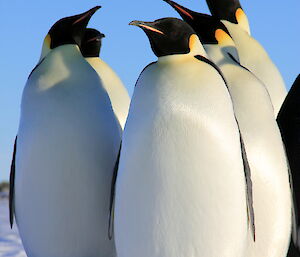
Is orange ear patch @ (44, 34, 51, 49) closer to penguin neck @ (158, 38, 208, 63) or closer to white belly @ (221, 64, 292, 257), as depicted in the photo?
penguin neck @ (158, 38, 208, 63)

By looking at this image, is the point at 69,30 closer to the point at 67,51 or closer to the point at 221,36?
the point at 67,51

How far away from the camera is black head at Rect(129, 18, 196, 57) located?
3186mm

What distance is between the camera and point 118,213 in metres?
3.13

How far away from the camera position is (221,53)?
391 centimetres

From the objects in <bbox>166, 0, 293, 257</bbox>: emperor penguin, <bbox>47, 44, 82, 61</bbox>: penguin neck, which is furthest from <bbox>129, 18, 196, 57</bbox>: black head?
<bbox>47, 44, 82, 61</bbox>: penguin neck

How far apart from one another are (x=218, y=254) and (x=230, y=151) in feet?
1.45

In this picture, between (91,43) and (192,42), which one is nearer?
(192,42)

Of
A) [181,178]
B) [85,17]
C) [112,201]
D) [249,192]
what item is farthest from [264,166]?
[85,17]

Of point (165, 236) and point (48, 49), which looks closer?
point (165, 236)

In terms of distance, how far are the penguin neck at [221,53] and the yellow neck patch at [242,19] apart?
0.81m

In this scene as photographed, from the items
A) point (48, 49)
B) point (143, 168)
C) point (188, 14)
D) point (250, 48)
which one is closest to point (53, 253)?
point (143, 168)

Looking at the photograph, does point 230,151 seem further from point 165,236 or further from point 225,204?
point 165,236

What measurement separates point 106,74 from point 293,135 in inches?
46.3

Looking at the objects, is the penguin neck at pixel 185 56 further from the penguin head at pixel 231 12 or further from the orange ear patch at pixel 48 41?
the penguin head at pixel 231 12
